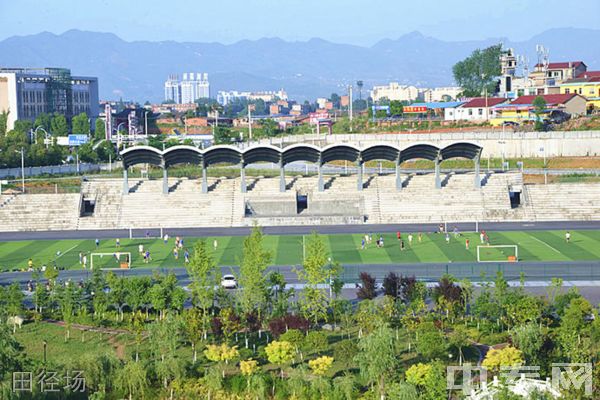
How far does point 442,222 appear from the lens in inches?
2751

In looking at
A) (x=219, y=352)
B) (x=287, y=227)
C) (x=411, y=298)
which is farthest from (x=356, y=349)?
(x=287, y=227)

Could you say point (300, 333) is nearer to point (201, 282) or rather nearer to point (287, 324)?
point (287, 324)

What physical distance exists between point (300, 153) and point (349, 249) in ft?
56.9

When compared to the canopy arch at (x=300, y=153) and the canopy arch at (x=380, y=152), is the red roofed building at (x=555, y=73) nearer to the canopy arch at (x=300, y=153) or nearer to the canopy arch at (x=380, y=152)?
the canopy arch at (x=380, y=152)

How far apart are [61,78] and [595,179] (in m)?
116

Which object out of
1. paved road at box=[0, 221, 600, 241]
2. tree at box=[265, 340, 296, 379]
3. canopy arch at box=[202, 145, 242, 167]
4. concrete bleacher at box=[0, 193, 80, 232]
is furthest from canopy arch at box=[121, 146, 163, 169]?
tree at box=[265, 340, 296, 379]

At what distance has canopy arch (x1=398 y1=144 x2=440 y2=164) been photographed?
73750 mm

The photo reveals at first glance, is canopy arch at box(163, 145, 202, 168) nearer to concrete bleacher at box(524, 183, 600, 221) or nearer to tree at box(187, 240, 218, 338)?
concrete bleacher at box(524, 183, 600, 221)

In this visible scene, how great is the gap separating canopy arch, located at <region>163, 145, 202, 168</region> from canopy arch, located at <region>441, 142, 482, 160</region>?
61.5ft

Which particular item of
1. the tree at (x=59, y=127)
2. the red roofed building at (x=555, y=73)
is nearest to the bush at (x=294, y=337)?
the tree at (x=59, y=127)

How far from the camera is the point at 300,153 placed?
74.1 meters

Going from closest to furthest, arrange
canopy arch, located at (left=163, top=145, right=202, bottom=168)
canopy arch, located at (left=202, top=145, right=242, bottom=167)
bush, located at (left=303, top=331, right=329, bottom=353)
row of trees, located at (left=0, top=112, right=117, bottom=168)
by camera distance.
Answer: bush, located at (left=303, top=331, right=329, bottom=353) < canopy arch, located at (left=163, top=145, right=202, bottom=168) < canopy arch, located at (left=202, top=145, right=242, bottom=167) < row of trees, located at (left=0, top=112, right=117, bottom=168)

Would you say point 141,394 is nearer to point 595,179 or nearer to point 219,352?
point 219,352

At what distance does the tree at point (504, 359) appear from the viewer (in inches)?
1221
